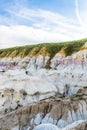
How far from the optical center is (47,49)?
85.6 m

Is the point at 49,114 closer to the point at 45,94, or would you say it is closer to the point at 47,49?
the point at 45,94

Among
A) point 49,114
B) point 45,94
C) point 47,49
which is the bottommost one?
point 49,114

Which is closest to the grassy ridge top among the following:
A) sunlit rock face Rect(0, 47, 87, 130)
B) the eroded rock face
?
sunlit rock face Rect(0, 47, 87, 130)

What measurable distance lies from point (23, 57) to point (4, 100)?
3885cm

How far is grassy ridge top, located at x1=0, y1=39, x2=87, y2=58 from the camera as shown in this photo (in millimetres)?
78688

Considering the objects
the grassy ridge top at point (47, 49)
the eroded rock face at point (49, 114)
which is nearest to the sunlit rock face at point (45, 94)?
the eroded rock face at point (49, 114)

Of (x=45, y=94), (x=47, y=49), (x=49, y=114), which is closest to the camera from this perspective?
(x=49, y=114)

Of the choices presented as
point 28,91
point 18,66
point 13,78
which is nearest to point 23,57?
point 18,66

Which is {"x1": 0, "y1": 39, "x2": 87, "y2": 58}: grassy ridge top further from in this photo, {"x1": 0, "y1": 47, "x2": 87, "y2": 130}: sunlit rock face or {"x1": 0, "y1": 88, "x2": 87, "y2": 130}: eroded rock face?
{"x1": 0, "y1": 88, "x2": 87, "y2": 130}: eroded rock face

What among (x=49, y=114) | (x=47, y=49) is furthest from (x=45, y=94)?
(x=47, y=49)

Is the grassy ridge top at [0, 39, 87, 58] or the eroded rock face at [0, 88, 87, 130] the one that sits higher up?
the grassy ridge top at [0, 39, 87, 58]

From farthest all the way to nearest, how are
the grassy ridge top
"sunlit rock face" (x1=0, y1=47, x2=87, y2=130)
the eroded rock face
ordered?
the grassy ridge top
"sunlit rock face" (x1=0, y1=47, x2=87, y2=130)
the eroded rock face

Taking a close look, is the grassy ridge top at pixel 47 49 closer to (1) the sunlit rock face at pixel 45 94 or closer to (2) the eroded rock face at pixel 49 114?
(1) the sunlit rock face at pixel 45 94

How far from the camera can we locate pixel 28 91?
5297 centimetres
